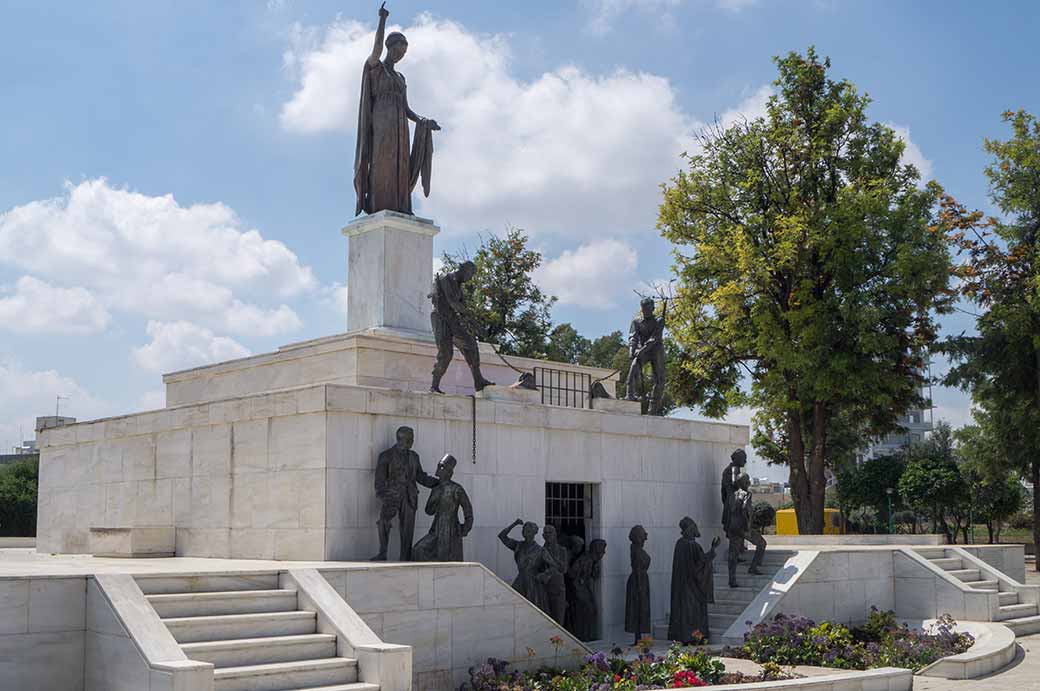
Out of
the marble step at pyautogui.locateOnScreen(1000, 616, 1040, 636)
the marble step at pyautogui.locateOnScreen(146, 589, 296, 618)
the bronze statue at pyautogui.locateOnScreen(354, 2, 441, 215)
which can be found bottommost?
the marble step at pyautogui.locateOnScreen(1000, 616, 1040, 636)

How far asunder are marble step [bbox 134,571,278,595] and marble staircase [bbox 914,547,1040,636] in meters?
12.9

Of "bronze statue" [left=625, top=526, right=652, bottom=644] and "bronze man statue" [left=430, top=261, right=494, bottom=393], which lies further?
"bronze statue" [left=625, top=526, right=652, bottom=644]

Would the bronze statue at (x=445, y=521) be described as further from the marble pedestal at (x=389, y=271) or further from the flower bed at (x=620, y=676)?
the marble pedestal at (x=389, y=271)

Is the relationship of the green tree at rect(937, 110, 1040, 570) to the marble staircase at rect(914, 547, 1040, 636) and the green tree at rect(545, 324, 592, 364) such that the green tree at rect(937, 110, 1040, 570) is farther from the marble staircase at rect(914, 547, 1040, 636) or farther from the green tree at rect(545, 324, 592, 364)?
the green tree at rect(545, 324, 592, 364)

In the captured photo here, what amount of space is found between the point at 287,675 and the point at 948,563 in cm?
1480

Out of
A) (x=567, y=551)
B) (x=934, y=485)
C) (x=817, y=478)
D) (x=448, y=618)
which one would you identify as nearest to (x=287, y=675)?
(x=448, y=618)

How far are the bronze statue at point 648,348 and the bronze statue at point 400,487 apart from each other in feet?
21.4

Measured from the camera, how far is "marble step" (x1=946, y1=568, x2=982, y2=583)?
64.4 ft

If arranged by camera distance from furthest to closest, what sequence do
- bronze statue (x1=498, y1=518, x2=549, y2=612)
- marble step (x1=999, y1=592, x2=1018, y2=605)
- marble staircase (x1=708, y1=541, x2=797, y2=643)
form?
1. marble step (x1=999, y1=592, x2=1018, y2=605)
2. marble staircase (x1=708, y1=541, x2=797, y2=643)
3. bronze statue (x1=498, y1=518, x2=549, y2=612)

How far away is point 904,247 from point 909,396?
470cm

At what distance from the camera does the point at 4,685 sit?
30.7 feet

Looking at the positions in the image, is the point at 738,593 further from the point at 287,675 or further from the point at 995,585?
the point at 287,675

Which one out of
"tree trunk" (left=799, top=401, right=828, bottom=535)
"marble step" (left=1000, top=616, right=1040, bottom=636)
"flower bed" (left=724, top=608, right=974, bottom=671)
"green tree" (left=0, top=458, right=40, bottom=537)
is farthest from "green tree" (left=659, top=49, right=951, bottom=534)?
Answer: "green tree" (left=0, top=458, right=40, bottom=537)

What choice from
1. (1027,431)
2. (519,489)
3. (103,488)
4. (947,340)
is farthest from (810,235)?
(103,488)
